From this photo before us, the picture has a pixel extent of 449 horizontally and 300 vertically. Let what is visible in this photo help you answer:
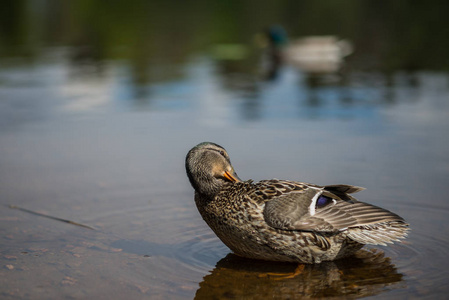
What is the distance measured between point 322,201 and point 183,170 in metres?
2.74

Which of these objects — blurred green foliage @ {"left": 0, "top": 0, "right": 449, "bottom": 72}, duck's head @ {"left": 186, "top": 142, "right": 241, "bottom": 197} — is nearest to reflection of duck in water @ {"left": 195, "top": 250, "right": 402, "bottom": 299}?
duck's head @ {"left": 186, "top": 142, "right": 241, "bottom": 197}

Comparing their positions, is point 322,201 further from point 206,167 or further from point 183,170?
point 183,170

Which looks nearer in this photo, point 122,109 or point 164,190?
point 164,190

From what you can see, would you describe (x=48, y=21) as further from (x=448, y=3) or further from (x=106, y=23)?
(x=448, y=3)

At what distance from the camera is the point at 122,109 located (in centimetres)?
1140

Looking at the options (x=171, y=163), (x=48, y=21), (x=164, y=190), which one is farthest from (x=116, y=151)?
(x=48, y=21)

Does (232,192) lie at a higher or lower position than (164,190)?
higher

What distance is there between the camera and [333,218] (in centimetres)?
504

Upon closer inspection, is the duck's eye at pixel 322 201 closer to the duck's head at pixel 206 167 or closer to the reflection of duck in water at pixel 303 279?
the reflection of duck in water at pixel 303 279

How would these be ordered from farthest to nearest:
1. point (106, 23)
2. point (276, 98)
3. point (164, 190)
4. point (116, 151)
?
point (106, 23) < point (276, 98) < point (116, 151) < point (164, 190)

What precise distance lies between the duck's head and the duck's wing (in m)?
0.54

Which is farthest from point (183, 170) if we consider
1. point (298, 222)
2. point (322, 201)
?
point (298, 222)

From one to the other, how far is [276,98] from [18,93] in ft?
15.1

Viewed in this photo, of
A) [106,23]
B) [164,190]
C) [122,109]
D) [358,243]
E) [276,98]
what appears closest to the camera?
[358,243]
